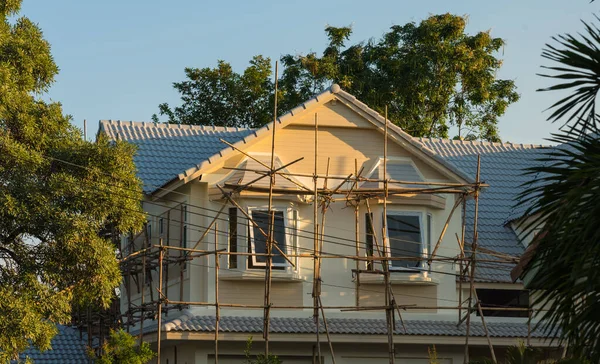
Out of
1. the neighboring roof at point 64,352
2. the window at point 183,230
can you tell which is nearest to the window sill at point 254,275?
the window at point 183,230

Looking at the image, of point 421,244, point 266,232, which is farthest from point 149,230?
point 421,244

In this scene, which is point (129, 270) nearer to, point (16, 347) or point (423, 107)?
point (16, 347)

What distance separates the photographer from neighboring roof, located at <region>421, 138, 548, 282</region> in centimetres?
2777

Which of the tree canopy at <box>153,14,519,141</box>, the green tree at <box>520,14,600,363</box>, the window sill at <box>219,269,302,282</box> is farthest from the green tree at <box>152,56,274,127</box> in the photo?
the green tree at <box>520,14,600,363</box>

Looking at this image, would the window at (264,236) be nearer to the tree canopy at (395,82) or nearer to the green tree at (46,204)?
the green tree at (46,204)

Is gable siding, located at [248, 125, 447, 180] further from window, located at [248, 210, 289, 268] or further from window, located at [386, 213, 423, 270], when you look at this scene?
window, located at [248, 210, 289, 268]

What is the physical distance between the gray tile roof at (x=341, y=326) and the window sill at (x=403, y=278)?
2.92 feet

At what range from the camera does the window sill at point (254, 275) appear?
24391mm

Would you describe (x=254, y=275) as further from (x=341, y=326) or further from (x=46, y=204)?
(x=46, y=204)

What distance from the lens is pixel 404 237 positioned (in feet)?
85.0

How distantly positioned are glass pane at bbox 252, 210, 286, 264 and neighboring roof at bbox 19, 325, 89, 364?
661 cm

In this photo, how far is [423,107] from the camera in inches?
1654

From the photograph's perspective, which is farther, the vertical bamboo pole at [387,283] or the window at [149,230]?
the window at [149,230]

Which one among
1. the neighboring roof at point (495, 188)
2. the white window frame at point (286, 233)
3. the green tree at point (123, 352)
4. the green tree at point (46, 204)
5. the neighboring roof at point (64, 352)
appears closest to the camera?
the green tree at point (46, 204)
